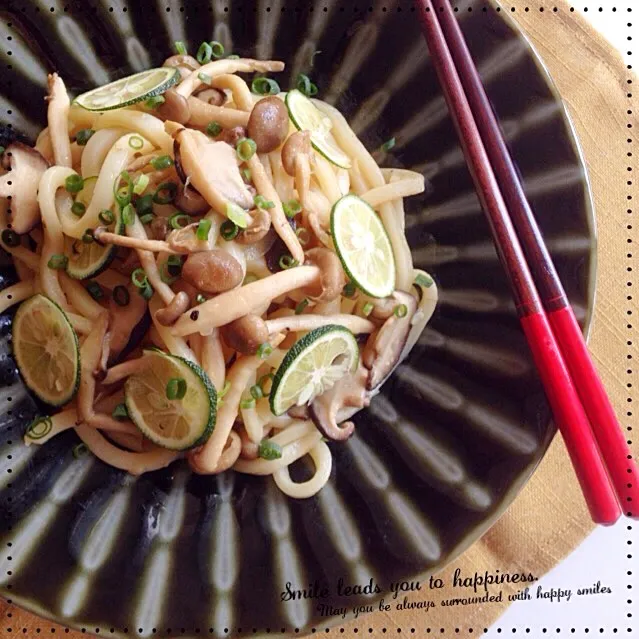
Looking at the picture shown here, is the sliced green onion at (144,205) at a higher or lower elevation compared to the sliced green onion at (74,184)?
lower

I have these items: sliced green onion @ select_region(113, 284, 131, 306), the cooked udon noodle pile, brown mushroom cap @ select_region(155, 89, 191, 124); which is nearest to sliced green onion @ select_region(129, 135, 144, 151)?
the cooked udon noodle pile

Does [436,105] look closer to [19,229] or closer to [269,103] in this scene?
[269,103]

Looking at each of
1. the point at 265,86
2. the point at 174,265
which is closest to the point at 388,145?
the point at 265,86

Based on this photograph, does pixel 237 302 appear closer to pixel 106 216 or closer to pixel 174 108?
pixel 106 216

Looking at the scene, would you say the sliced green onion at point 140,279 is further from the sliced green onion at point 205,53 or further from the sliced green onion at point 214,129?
the sliced green onion at point 205,53

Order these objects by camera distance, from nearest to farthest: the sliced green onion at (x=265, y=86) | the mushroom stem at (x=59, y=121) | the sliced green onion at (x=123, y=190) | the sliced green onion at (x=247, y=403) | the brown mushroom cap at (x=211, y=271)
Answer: the brown mushroom cap at (x=211, y=271), the sliced green onion at (x=123, y=190), the sliced green onion at (x=247, y=403), the mushroom stem at (x=59, y=121), the sliced green onion at (x=265, y=86)

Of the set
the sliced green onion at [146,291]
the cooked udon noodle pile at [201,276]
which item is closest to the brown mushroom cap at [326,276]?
the cooked udon noodle pile at [201,276]

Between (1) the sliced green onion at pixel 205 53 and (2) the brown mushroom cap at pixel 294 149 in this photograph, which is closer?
(2) the brown mushroom cap at pixel 294 149
